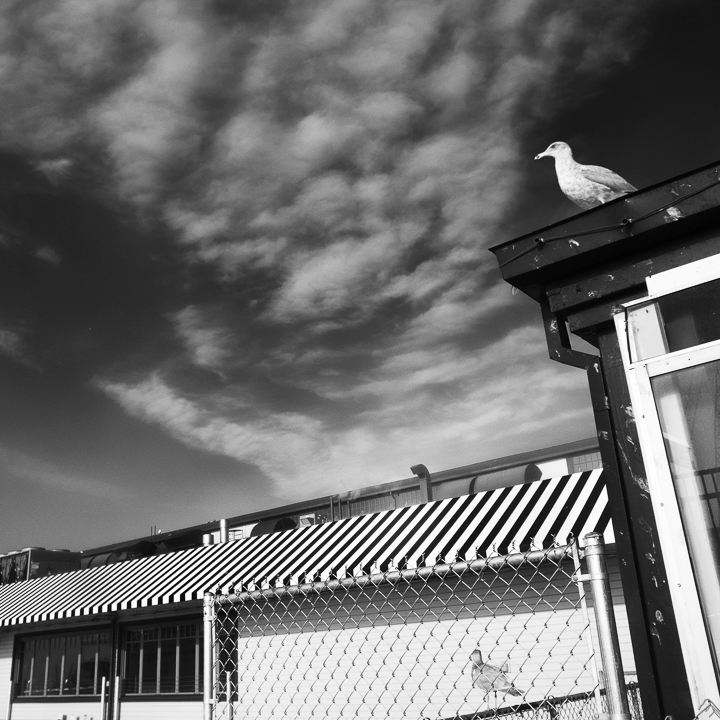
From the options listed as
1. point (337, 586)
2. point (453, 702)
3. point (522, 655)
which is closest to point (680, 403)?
point (337, 586)

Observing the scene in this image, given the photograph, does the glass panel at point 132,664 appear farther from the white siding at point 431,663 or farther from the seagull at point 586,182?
the seagull at point 586,182

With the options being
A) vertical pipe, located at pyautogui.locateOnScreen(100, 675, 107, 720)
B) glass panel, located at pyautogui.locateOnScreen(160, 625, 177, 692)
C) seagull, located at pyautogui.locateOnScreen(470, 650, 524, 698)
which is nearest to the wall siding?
seagull, located at pyautogui.locateOnScreen(470, 650, 524, 698)

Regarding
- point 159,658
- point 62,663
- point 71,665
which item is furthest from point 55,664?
point 159,658

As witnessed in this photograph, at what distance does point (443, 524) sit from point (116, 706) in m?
9.46

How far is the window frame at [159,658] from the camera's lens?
14.6m

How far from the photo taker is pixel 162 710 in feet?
49.1

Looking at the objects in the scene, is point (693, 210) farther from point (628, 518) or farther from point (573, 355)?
point (628, 518)

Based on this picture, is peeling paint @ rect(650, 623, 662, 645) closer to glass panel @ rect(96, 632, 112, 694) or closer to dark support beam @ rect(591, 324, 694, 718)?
dark support beam @ rect(591, 324, 694, 718)

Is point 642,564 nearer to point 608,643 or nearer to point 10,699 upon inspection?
point 608,643

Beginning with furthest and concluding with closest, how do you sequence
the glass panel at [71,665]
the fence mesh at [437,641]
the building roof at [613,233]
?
the glass panel at [71,665] < the fence mesh at [437,641] < the building roof at [613,233]

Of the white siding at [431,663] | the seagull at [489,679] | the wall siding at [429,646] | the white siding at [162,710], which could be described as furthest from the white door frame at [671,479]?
the white siding at [162,710]

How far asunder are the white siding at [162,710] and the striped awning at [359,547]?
2.44m

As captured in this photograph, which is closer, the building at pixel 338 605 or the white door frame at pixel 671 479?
the white door frame at pixel 671 479

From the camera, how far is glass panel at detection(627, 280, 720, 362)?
8.69 ft
